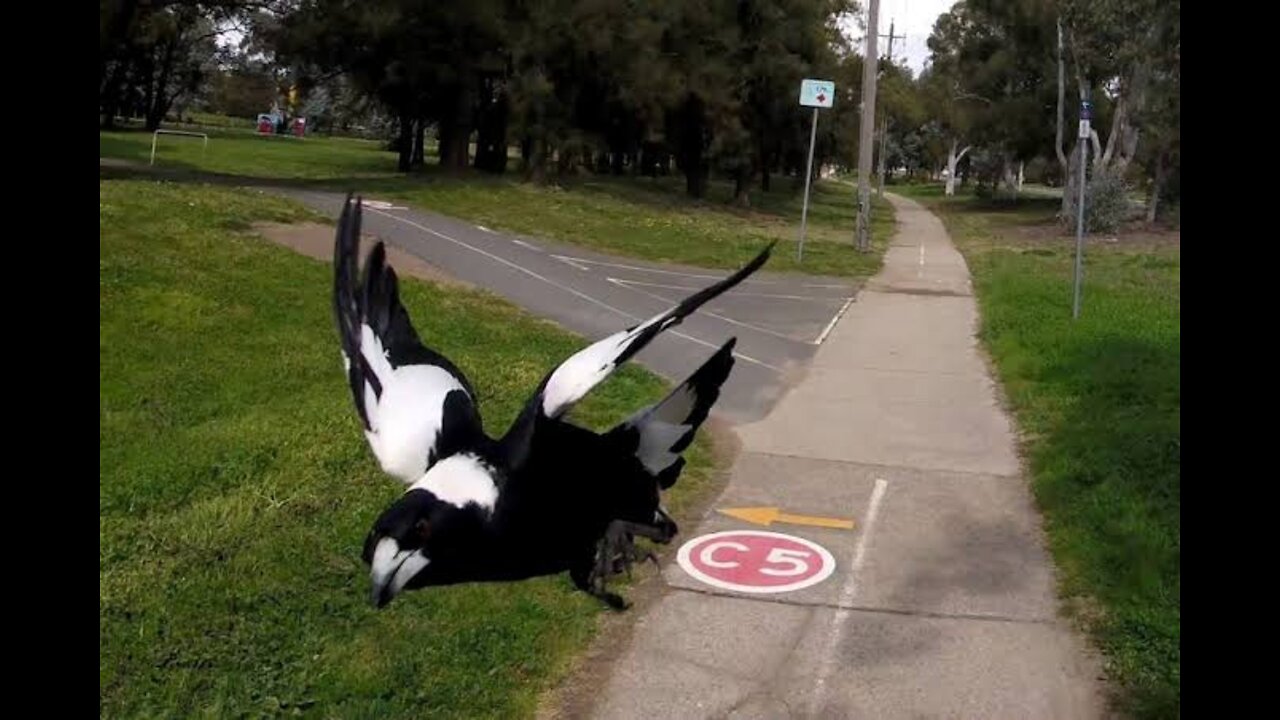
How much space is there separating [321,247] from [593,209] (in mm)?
13847

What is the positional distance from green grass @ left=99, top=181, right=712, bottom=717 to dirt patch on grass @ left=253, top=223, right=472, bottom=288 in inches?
99.2

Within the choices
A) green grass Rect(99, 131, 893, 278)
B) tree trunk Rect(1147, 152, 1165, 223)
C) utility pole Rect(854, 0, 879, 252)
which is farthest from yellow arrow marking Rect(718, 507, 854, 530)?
tree trunk Rect(1147, 152, 1165, 223)

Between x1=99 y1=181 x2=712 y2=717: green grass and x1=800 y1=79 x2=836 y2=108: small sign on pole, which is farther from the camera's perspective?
x1=800 y1=79 x2=836 y2=108: small sign on pole

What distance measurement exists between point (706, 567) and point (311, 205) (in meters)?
13.3

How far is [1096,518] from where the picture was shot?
6750mm

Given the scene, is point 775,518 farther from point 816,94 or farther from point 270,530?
point 816,94

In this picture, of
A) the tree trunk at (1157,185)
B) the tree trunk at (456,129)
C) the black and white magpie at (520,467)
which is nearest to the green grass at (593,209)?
the tree trunk at (456,129)

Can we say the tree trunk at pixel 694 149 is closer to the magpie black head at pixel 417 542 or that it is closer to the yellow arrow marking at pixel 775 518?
the yellow arrow marking at pixel 775 518

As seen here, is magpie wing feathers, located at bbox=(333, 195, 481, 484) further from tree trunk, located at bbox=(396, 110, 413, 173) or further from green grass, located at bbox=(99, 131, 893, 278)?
tree trunk, located at bbox=(396, 110, 413, 173)

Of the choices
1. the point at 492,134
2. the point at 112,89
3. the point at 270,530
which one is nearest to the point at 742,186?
the point at 492,134

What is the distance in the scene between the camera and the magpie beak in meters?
1.62

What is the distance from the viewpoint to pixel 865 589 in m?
6.01
